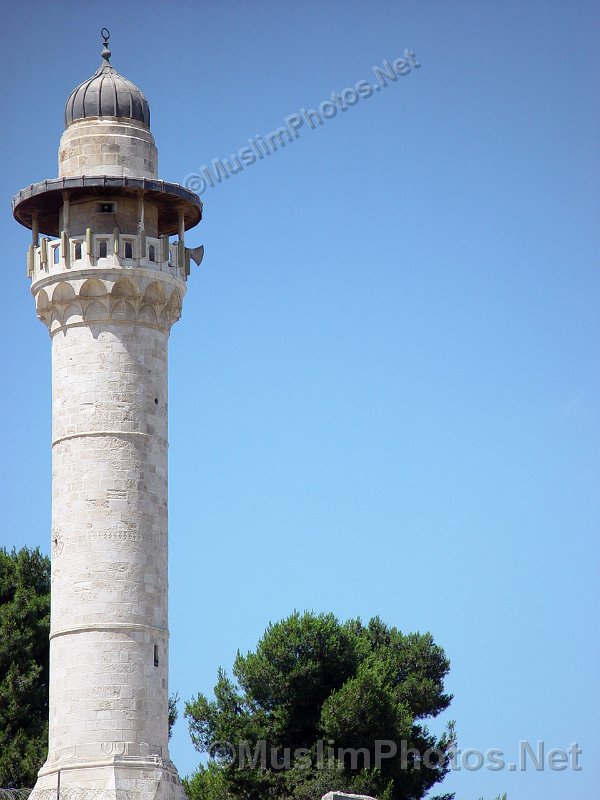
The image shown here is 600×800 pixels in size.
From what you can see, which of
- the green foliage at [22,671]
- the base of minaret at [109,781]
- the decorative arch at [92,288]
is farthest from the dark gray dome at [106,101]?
the green foliage at [22,671]

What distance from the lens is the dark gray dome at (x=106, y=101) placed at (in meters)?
32.4

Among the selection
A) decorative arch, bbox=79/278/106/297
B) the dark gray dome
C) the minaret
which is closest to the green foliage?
the minaret

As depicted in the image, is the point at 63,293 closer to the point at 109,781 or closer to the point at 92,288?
the point at 92,288

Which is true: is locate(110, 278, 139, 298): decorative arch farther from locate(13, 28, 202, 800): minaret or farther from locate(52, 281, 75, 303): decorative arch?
locate(52, 281, 75, 303): decorative arch

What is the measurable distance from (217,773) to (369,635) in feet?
27.4

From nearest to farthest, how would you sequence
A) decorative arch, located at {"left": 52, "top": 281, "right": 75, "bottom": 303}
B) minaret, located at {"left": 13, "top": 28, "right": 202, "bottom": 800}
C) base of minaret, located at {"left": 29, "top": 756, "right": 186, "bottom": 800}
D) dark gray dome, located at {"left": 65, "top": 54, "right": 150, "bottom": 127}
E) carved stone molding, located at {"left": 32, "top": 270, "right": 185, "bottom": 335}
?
base of minaret, located at {"left": 29, "top": 756, "right": 186, "bottom": 800}
minaret, located at {"left": 13, "top": 28, "right": 202, "bottom": 800}
carved stone molding, located at {"left": 32, "top": 270, "right": 185, "bottom": 335}
decorative arch, located at {"left": 52, "top": 281, "right": 75, "bottom": 303}
dark gray dome, located at {"left": 65, "top": 54, "right": 150, "bottom": 127}

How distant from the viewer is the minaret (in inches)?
1152

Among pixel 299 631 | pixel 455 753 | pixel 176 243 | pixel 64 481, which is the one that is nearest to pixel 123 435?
pixel 64 481

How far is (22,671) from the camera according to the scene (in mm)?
42438

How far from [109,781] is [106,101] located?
45.8 ft

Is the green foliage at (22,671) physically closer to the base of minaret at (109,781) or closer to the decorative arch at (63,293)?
the base of minaret at (109,781)

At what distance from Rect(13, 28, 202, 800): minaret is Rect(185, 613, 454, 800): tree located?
9.56m

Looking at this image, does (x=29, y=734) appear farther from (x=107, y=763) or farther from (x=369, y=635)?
(x=107, y=763)

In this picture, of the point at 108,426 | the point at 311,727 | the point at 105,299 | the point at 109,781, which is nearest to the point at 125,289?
the point at 105,299
